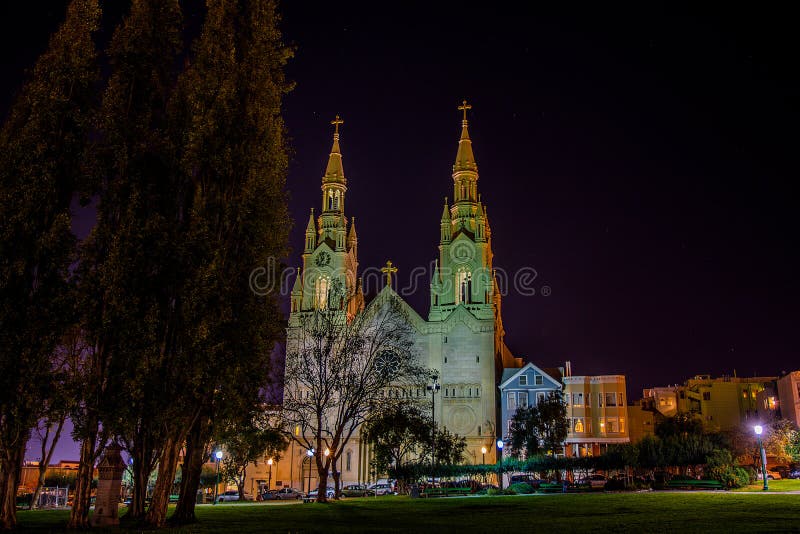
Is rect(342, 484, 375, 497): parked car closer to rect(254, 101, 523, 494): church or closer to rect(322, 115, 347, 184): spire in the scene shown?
rect(254, 101, 523, 494): church

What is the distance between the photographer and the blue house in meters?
72.4

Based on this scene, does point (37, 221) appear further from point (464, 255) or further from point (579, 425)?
point (579, 425)

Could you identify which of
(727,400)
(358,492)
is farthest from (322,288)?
(727,400)

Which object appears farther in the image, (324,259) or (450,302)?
(324,259)

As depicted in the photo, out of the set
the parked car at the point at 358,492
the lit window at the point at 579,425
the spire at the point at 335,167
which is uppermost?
the spire at the point at 335,167

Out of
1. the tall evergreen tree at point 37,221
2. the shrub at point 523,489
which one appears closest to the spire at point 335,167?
the shrub at point 523,489

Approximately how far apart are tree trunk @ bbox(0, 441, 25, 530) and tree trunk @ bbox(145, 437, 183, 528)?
3886mm

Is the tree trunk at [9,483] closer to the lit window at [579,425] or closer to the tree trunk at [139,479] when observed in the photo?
the tree trunk at [139,479]

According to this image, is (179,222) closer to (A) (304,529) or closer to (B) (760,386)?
(A) (304,529)

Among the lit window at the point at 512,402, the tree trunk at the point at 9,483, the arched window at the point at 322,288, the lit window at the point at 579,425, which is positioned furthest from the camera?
the arched window at the point at 322,288

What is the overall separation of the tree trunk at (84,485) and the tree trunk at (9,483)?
1646mm

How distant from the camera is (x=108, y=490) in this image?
22078 millimetres

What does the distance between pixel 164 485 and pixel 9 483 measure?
180 inches

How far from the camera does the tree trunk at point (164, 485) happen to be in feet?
71.2
